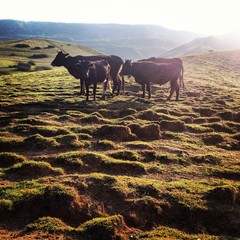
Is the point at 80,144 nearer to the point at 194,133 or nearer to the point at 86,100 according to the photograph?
the point at 194,133

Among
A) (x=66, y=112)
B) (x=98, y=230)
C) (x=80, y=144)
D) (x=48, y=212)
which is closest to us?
(x=98, y=230)

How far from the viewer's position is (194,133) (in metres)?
17.3

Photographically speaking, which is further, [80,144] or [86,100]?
[86,100]

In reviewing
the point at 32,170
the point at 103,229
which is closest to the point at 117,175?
the point at 32,170

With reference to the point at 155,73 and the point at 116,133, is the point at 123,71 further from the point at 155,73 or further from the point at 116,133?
the point at 116,133

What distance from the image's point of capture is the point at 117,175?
1151 cm

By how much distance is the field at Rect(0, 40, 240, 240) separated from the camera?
8500 millimetres

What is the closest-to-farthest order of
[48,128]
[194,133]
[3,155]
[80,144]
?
[3,155], [80,144], [48,128], [194,133]

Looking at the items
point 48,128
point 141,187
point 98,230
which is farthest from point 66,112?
point 98,230

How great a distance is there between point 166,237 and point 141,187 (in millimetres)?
2395

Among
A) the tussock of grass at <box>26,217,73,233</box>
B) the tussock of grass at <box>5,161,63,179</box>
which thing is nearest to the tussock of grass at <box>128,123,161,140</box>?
the tussock of grass at <box>5,161,63,179</box>

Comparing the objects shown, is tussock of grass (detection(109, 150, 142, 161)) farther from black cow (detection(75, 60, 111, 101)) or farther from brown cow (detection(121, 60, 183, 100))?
brown cow (detection(121, 60, 183, 100))

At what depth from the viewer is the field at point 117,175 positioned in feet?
27.9

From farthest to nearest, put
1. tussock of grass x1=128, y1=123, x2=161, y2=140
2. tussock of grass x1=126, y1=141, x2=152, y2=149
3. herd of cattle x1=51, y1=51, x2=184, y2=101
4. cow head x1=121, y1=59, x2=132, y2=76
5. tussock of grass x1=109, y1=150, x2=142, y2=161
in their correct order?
cow head x1=121, y1=59, x2=132, y2=76 → herd of cattle x1=51, y1=51, x2=184, y2=101 → tussock of grass x1=128, y1=123, x2=161, y2=140 → tussock of grass x1=126, y1=141, x2=152, y2=149 → tussock of grass x1=109, y1=150, x2=142, y2=161
